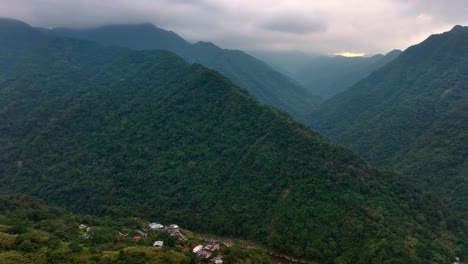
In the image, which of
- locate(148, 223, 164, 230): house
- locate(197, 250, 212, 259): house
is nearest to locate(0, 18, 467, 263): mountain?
locate(148, 223, 164, 230): house

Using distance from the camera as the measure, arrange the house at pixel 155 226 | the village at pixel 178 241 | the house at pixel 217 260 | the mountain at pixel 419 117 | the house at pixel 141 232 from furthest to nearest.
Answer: the mountain at pixel 419 117 < the house at pixel 155 226 < the house at pixel 141 232 < the village at pixel 178 241 < the house at pixel 217 260

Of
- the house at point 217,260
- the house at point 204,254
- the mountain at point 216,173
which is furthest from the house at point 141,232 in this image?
the house at point 217,260

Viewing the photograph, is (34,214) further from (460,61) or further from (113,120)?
(460,61)

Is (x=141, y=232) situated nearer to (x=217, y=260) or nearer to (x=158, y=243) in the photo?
(x=158, y=243)

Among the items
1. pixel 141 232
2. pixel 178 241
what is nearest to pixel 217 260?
pixel 178 241

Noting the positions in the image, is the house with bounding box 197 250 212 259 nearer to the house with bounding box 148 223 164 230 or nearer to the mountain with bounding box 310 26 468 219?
the house with bounding box 148 223 164 230

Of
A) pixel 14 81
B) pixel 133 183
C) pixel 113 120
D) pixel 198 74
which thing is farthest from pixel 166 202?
pixel 14 81

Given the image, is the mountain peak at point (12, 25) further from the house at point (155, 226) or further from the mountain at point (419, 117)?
the house at point (155, 226)

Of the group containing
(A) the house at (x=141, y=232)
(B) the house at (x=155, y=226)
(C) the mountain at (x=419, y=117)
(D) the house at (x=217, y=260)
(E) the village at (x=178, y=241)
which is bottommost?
(B) the house at (x=155, y=226)
